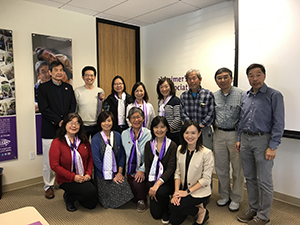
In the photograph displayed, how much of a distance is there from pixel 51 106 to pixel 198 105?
1.84 meters

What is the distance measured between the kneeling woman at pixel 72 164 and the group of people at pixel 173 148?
0.04ft

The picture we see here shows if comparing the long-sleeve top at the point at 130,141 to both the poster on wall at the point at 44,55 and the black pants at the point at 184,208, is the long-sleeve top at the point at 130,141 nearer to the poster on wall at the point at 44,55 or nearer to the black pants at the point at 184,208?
the black pants at the point at 184,208

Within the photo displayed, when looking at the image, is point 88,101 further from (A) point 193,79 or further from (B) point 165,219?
(B) point 165,219

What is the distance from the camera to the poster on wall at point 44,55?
11.7 feet

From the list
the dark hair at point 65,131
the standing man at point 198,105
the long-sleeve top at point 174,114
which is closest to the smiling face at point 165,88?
the long-sleeve top at point 174,114

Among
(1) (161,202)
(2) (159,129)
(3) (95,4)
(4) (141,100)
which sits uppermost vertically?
(3) (95,4)

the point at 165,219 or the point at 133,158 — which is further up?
the point at 133,158

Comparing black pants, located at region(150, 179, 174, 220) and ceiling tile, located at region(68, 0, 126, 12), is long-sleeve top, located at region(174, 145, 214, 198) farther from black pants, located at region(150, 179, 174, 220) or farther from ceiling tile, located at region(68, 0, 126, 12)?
ceiling tile, located at region(68, 0, 126, 12)

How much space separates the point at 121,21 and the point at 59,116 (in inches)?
91.2

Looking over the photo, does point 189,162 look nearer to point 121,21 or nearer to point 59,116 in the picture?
point 59,116

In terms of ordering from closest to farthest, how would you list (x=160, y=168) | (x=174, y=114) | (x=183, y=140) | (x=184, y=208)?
(x=184, y=208), (x=183, y=140), (x=160, y=168), (x=174, y=114)

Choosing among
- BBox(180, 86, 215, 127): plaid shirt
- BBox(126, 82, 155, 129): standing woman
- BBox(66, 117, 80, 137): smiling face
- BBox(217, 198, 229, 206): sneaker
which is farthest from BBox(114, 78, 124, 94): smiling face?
BBox(217, 198, 229, 206): sneaker

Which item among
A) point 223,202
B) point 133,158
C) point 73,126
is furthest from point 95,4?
point 223,202

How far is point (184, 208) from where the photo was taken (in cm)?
232
